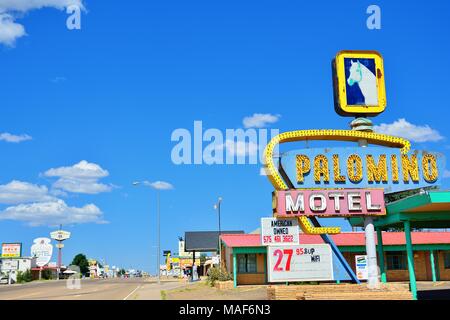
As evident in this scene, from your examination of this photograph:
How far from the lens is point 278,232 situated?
29.4m

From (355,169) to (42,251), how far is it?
106138 mm

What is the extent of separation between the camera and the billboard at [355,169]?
25.4 meters

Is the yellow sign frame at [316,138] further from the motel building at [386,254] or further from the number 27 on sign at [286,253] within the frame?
the motel building at [386,254]

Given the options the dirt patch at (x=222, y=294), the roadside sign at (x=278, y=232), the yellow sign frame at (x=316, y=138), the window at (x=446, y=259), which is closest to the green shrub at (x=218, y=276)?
the dirt patch at (x=222, y=294)

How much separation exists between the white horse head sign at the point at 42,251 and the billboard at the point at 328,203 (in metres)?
104

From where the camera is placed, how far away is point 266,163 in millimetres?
25062

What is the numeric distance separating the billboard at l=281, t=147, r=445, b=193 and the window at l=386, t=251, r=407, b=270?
17.9 m
